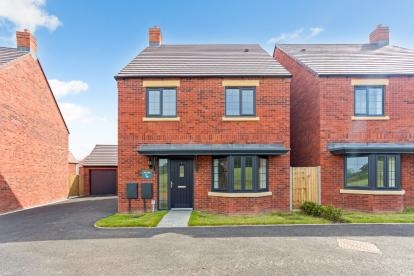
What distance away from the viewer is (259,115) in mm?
11461

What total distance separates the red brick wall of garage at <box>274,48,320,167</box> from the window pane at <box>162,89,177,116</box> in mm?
6544

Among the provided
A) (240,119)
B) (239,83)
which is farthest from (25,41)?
(240,119)

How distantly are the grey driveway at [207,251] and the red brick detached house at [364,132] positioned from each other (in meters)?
2.63

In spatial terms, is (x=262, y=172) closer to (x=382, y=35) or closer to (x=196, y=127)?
(x=196, y=127)

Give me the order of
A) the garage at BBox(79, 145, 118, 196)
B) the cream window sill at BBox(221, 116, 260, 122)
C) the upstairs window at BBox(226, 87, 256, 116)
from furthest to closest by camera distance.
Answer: the garage at BBox(79, 145, 118, 196) → the upstairs window at BBox(226, 87, 256, 116) → the cream window sill at BBox(221, 116, 260, 122)

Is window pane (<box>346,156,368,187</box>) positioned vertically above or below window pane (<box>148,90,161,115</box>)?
below

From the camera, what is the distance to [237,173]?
10.8 meters

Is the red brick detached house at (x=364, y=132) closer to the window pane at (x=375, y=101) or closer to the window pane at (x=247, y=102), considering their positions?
the window pane at (x=375, y=101)

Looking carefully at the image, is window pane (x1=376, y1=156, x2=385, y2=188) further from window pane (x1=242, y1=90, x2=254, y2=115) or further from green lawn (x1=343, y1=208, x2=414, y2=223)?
window pane (x1=242, y1=90, x2=254, y2=115)

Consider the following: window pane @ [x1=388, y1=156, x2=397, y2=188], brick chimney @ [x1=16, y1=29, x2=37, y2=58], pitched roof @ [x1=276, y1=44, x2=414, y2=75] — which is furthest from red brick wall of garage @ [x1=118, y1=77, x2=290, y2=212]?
brick chimney @ [x1=16, y1=29, x2=37, y2=58]

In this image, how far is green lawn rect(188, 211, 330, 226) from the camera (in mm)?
9117

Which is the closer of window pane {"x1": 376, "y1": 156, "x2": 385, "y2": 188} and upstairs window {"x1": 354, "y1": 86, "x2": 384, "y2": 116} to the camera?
window pane {"x1": 376, "y1": 156, "x2": 385, "y2": 188}

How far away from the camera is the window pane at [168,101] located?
11.6m

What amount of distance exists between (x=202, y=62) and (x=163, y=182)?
19.5 feet
